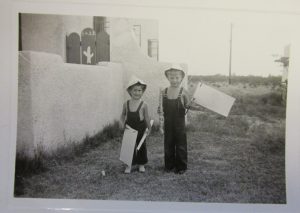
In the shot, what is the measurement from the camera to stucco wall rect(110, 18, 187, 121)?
143 cm

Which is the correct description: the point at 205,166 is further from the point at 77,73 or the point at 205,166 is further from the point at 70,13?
the point at 70,13

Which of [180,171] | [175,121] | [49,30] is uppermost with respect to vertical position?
[49,30]

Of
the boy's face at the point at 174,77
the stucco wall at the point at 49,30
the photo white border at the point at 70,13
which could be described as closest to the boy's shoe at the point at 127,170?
the photo white border at the point at 70,13

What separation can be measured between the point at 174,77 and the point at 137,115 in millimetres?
230

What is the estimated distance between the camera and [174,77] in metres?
1.44

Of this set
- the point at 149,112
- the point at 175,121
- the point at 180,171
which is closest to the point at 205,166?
the point at 180,171

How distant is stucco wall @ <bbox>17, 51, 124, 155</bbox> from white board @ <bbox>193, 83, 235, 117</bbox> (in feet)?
1.11

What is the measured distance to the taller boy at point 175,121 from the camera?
1.44 meters

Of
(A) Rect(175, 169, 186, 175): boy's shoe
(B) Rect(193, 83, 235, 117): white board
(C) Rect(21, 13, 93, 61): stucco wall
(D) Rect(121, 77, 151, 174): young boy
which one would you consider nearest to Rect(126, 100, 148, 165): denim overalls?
(D) Rect(121, 77, 151, 174): young boy

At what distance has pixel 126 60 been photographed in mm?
1426

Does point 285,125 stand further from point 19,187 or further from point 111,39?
point 19,187

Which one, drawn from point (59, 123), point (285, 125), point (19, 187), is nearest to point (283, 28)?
point (285, 125)

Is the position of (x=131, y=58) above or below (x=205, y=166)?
above

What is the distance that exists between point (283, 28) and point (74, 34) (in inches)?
35.7
